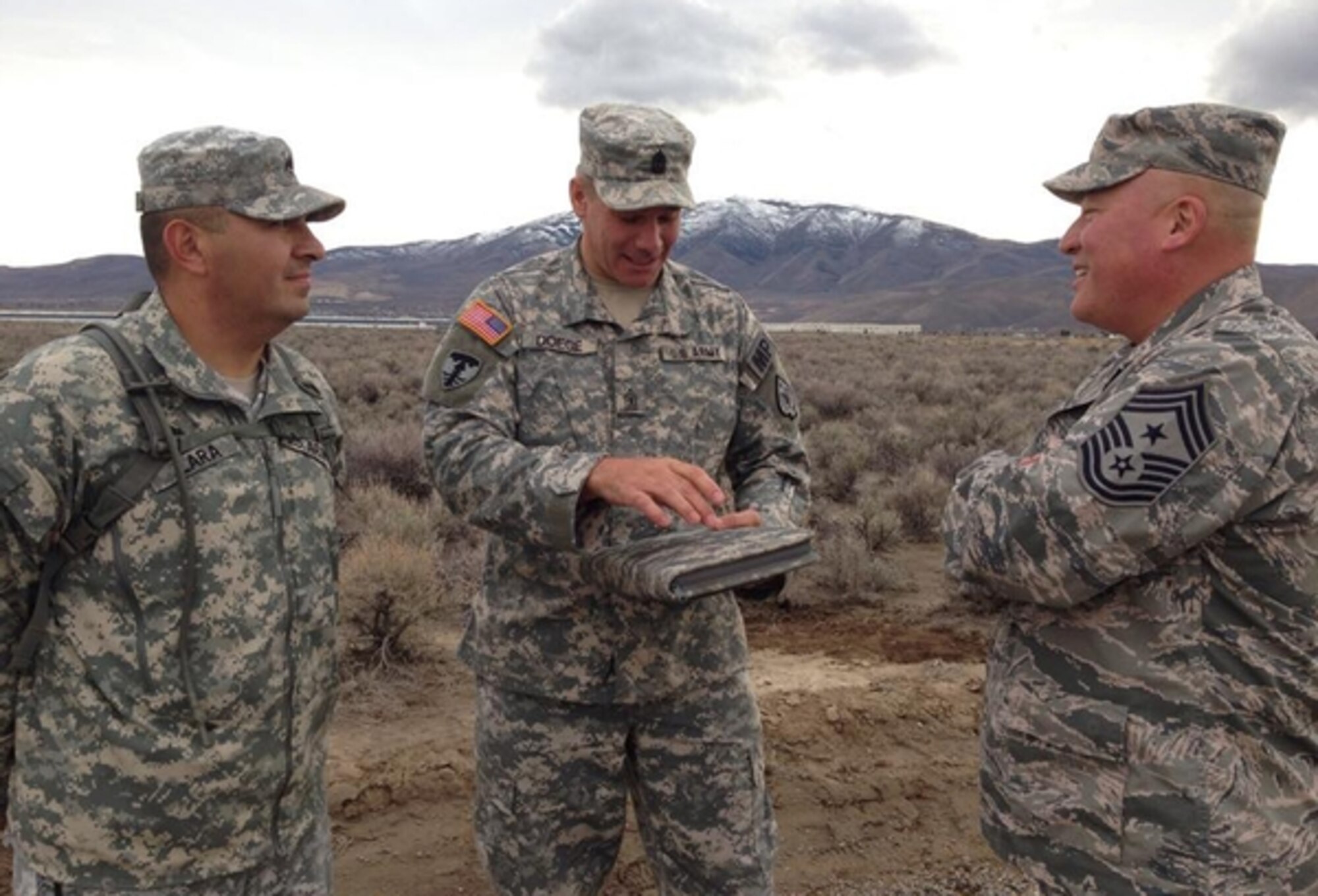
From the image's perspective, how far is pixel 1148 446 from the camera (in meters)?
1.96

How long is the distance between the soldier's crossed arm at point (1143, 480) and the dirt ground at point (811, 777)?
8.71 ft

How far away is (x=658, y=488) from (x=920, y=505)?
724cm

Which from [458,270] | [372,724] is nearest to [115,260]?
[458,270]

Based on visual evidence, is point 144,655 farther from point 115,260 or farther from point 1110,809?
point 115,260

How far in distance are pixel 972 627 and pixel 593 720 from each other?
14.7ft

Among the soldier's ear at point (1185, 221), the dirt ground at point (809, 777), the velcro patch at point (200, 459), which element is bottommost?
the dirt ground at point (809, 777)

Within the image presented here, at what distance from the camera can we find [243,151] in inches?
89.5

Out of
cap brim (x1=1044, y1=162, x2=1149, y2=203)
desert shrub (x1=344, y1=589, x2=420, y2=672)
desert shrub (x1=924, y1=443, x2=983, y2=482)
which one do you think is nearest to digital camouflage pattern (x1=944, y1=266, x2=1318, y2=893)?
cap brim (x1=1044, y1=162, x2=1149, y2=203)

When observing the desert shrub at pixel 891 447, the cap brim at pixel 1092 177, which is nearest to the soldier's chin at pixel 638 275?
the cap brim at pixel 1092 177

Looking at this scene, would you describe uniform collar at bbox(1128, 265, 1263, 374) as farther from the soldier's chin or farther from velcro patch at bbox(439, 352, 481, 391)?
velcro patch at bbox(439, 352, 481, 391)

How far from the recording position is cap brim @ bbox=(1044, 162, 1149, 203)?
2.18 m

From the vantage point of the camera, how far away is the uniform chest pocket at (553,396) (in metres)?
2.76

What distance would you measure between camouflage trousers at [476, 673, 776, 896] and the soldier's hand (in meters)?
0.67

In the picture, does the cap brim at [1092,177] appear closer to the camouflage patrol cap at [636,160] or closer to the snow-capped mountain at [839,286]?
the camouflage patrol cap at [636,160]
